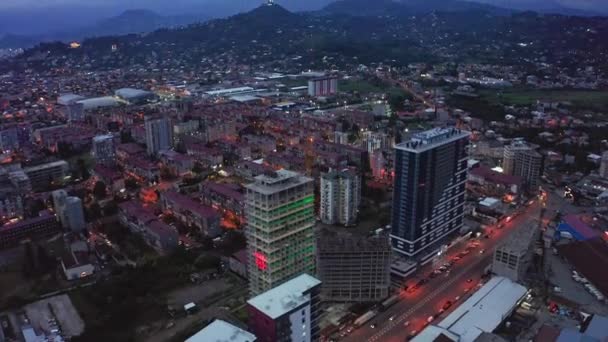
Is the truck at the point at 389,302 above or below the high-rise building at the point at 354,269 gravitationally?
below

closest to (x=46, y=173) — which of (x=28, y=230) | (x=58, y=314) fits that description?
(x=28, y=230)

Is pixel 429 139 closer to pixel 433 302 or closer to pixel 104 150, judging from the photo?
pixel 433 302

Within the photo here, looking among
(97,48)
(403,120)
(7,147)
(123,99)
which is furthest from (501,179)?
(97,48)

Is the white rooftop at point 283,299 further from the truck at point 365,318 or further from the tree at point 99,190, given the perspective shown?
the tree at point 99,190

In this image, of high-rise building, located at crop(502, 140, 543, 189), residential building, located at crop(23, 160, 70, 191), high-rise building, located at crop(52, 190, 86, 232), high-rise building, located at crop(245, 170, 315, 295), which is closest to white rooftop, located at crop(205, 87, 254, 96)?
residential building, located at crop(23, 160, 70, 191)

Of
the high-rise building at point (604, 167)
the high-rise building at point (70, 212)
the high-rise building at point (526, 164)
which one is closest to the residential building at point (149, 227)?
the high-rise building at point (70, 212)

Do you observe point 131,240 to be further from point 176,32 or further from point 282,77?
point 176,32
